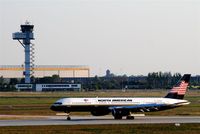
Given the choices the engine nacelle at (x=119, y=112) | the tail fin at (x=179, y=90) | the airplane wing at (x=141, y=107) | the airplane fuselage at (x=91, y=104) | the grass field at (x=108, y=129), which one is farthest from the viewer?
the tail fin at (x=179, y=90)

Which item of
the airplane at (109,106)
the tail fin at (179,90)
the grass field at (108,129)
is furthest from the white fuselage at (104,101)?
the grass field at (108,129)

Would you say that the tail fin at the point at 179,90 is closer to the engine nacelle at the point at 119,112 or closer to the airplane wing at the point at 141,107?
the airplane wing at the point at 141,107

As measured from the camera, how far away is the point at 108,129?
179ft

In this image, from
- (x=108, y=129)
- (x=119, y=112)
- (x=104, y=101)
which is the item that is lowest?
(x=108, y=129)

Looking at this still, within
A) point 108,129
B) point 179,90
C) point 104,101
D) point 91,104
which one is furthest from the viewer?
point 179,90

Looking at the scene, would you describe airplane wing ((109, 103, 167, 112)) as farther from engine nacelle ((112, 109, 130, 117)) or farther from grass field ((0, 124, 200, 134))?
grass field ((0, 124, 200, 134))

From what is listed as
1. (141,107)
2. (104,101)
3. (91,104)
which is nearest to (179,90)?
(141,107)

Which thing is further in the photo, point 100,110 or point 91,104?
point 100,110

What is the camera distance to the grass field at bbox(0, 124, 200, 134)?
51562mm

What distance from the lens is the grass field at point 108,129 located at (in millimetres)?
51562

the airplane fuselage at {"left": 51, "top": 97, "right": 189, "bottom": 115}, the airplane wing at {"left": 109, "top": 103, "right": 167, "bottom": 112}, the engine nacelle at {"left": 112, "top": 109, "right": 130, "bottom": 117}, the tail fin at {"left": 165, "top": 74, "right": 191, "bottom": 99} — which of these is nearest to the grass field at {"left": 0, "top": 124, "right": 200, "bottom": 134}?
the airplane fuselage at {"left": 51, "top": 97, "right": 189, "bottom": 115}

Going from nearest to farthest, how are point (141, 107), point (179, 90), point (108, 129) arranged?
point (108, 129) < point (141, 107) < point (179, 90)

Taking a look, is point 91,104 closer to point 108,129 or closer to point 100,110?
point 100,110

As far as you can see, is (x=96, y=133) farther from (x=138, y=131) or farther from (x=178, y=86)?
(x=178, y=86)
